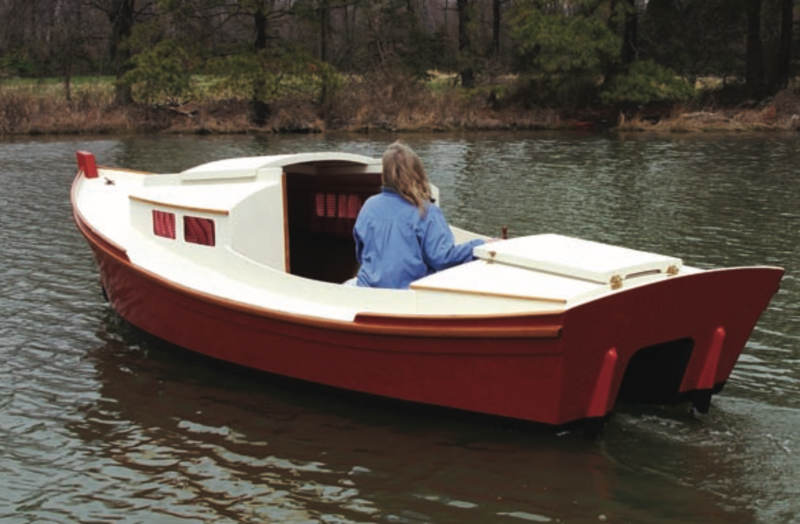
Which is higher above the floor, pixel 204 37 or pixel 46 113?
pixel 204 37

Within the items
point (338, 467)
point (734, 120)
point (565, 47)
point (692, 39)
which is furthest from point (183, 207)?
point (692, 39)

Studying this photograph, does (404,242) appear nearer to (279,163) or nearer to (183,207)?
(279,163)

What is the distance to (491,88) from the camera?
34.4m

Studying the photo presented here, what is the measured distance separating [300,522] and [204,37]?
97.3ft

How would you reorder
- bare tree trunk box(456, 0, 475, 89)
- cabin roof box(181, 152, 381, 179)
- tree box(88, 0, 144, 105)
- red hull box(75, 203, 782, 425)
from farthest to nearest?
1. bare tree trunk box(456, 0, 475, 89)
2. tree box(88, 0, 144, 105)
3. cabin roof box(181, 152, 381, 179)
4. red hull box(75, 203, 782, 425)

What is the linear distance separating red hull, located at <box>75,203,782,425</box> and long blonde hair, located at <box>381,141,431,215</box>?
92 centimetres

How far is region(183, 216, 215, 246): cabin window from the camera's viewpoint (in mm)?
7609

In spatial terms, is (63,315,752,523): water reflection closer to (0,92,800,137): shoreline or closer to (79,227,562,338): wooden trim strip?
(79,227,562,338): wooden trim strip

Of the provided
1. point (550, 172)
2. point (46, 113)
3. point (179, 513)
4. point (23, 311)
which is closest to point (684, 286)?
point (179, 513)

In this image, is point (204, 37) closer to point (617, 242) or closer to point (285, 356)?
point (617, 242)

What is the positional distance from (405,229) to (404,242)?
9 cm

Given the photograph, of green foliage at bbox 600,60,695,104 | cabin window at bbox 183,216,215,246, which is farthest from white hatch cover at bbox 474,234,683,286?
green foliage at bbox 600,60,695,104

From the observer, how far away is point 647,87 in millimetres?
31906

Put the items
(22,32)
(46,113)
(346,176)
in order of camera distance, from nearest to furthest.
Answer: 1. (346,176)
2. (46,113)
3. (22,32)
